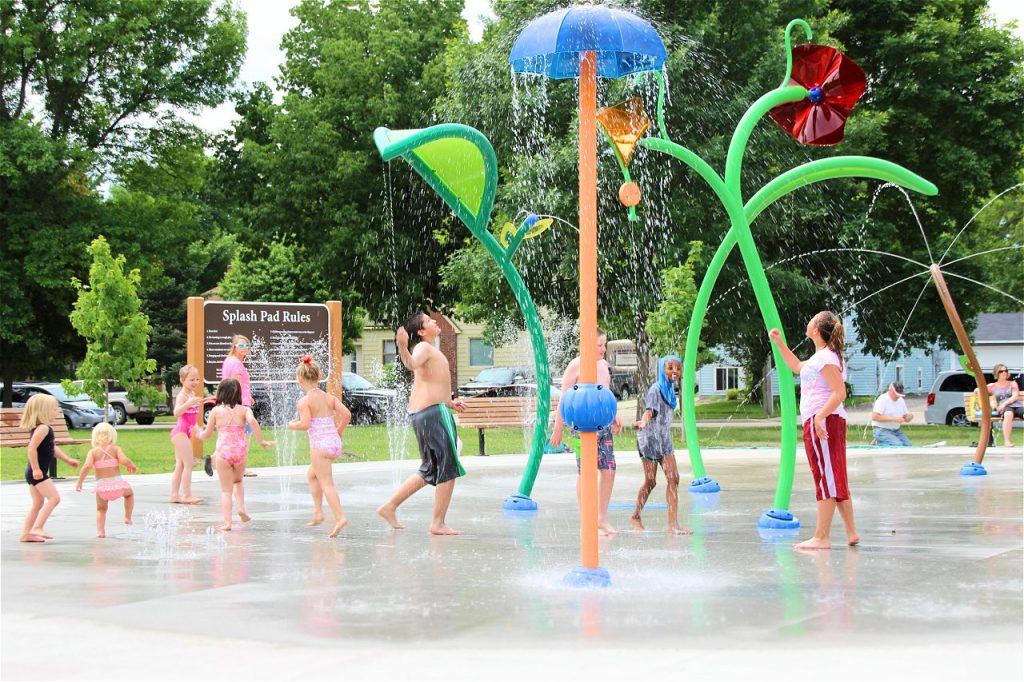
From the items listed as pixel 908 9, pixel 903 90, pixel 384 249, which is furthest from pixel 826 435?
pixel 384 249

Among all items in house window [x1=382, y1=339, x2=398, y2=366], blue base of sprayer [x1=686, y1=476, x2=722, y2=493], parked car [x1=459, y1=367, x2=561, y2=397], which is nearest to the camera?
blue base of sprayer [x1=686, y1=476, x2=722, y2=493]

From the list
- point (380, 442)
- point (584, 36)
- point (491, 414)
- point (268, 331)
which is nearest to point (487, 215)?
point (584, 36)

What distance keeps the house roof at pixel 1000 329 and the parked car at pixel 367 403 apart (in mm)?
35821

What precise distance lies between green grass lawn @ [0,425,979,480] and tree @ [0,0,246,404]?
595 centimetres

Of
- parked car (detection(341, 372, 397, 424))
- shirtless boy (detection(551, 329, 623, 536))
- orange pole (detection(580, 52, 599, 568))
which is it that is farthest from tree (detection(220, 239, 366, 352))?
orange pole (detection(580, 52, 599, 568))

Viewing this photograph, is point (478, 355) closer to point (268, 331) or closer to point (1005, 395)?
point (268, 331)

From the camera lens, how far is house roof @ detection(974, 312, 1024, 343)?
5869 cm

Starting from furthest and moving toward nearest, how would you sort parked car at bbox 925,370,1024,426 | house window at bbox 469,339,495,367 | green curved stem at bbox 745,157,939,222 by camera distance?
house window at bbox 469,339,495,367 → parked car at bbox 925,370,1024,426 → green curved stem at bbox 745,157,939,222

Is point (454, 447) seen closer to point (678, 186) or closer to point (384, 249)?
point (678, 186)

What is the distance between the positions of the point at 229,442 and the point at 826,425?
17.4 feet

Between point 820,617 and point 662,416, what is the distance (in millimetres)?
4147

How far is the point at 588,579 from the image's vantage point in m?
7.16

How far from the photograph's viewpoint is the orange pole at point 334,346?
20.5m

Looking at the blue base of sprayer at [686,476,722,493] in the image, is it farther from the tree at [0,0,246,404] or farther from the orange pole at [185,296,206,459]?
the tree at [0,0,246,404]
